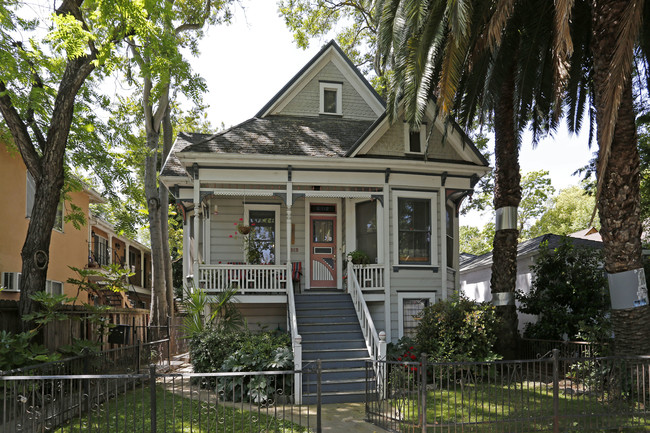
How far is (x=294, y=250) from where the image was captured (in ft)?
55.1

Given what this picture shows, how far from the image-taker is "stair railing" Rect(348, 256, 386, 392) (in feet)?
39.8

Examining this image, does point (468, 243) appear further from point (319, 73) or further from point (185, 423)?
point (185, 423)

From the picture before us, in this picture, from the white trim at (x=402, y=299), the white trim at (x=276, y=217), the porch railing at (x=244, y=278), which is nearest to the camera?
the porch railing at (x=244, y=278)

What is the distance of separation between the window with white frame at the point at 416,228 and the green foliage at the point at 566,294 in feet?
9.80

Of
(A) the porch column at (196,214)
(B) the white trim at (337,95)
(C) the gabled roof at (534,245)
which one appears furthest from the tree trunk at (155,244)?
(C) the gabled roof at (534,245)

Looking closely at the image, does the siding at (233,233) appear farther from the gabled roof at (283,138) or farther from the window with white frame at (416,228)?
the window with white frame at (416,228)

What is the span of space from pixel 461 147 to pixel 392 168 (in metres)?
2.36

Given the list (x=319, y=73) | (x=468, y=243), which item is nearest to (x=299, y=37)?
(x=319, y=73)

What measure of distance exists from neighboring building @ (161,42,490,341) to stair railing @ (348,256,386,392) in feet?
1.84

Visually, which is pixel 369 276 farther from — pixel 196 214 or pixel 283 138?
pixel 196 214

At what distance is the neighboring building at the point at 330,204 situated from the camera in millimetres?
14953

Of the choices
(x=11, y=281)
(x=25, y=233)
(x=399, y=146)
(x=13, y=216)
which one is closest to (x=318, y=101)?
(x=399, y=146)

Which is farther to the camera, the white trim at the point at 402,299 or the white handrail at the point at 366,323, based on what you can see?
the white trim at the point at 402,299

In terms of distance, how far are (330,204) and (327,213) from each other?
31 cm
